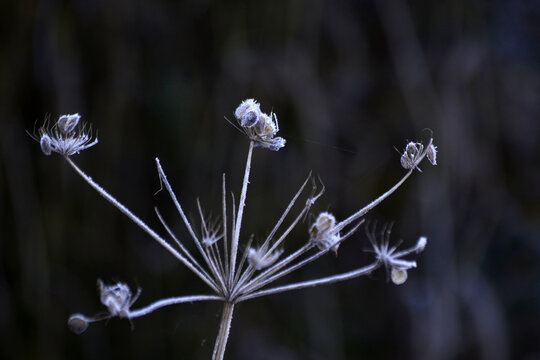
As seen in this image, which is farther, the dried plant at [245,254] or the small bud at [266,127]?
the small bud at [266,127]

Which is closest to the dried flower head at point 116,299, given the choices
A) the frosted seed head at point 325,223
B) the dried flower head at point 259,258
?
the dried flower head at point 259,258

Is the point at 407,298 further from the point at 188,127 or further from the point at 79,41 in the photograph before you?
the point at 79,41

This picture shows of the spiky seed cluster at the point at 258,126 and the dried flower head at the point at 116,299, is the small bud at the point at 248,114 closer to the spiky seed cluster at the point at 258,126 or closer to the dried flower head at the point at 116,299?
the spiky seed cluster at the point at 258,126

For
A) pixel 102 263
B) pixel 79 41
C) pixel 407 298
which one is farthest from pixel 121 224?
pixel 407 298

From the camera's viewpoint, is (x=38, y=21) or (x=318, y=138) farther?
(x=318, y=138)

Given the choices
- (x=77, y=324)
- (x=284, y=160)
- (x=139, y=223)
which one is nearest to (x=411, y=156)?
(x=139, y=223)

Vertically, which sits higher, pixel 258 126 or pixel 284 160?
pixel 258 126

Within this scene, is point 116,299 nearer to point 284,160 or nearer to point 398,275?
point 398,275
